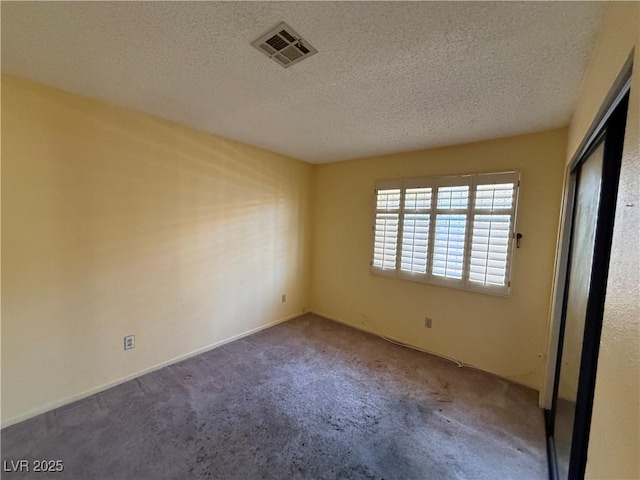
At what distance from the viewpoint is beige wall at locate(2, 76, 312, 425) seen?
1.85 metres

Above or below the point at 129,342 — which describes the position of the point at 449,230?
above

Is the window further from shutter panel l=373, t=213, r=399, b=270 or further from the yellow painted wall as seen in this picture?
the yellow painted wall

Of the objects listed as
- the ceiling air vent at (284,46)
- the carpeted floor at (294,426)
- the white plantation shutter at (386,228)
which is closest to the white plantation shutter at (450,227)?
the white plantation shutter at (386,228)

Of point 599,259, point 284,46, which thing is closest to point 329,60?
point 284,46

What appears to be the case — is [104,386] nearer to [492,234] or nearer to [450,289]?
[450,289]

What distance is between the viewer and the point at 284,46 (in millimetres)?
1407

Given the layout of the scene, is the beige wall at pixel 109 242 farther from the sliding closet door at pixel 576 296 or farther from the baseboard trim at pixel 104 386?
the sliding closet door at pixel 576 296

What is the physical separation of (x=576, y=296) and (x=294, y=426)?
199cm

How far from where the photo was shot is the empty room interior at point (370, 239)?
1186 mm

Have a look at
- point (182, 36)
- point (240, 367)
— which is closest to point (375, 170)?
point (182, 36)

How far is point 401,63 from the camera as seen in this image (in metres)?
1.52

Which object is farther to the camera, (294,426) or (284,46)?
(294,426)

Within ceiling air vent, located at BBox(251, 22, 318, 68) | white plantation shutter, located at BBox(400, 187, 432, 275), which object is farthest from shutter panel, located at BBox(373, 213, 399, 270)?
ceiling air vent, located at BBox(251, 22, 318, 68)

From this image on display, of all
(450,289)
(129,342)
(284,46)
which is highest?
(284,46)
